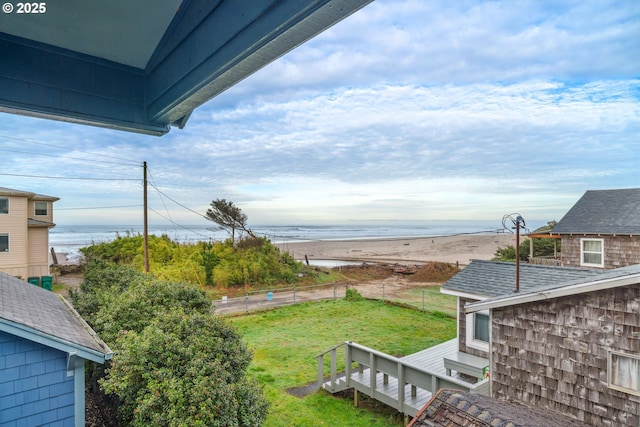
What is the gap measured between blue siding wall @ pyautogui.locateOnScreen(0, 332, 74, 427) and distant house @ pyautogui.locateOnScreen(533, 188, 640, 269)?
11.3 metres

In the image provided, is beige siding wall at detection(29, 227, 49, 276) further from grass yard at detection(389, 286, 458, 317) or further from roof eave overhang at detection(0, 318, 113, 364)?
grass yard at detection(389, 286, 458, 317)

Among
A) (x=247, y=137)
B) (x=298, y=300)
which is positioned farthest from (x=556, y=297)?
(x=298, y=300)

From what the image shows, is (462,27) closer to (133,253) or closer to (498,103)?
(498,103)

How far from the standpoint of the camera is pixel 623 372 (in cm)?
286

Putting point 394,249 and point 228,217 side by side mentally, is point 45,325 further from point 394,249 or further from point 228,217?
point 394,249

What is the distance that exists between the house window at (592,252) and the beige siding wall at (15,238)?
1481cm

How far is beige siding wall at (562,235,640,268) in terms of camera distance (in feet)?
27.8

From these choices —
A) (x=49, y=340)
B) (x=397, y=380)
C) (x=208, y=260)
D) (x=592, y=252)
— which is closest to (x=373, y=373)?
(x=397, y=380)

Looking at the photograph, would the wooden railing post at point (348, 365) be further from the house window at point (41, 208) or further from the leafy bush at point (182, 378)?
the house window at point (41, 208)

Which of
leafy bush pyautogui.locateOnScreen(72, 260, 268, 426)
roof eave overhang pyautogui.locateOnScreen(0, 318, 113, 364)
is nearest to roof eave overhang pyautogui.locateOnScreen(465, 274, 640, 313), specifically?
leafy bush pyautogui.locateOnScreen(72, 260, 268, 426)

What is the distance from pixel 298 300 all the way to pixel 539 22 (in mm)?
10992

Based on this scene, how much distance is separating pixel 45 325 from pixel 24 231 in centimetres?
682

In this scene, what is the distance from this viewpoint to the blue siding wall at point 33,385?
9.66ft

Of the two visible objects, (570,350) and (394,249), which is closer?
(570,350)
